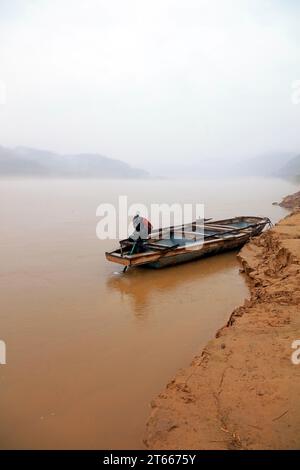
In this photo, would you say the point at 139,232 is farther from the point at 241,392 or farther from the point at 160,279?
the point at 241,392

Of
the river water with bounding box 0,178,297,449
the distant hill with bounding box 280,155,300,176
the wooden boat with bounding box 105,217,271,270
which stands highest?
the distant hill with bounding box 280,155,300,176

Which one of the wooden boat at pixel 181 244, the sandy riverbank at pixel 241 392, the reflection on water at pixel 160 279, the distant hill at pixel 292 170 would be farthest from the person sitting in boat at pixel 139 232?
the distant hill at pixel 292 170

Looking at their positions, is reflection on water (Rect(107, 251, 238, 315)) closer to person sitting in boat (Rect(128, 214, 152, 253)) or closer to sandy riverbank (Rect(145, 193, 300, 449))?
person sitting in boat (Rect(128, 214, 152, 253))

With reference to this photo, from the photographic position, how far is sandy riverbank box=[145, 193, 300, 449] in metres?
3.71

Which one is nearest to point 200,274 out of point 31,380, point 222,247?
point 222,247

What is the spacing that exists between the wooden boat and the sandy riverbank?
373 cm

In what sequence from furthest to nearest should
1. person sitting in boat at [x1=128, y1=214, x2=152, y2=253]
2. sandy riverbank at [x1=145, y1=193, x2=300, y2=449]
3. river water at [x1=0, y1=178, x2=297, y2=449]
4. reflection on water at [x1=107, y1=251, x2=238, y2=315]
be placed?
1. person sitting in boat at [x1=128, y1=214, x2=152, y2=253]
2. reflection on water at [x1=107, y1=251, x2=238, y2=315]
3. river water at [x1=0, y1=178, x2=297, y2=449]
4. sandy riverbank at [x1=145, y1=193, x2=300, y2=449]

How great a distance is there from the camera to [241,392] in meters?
4.38

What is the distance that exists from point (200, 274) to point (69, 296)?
3.68m

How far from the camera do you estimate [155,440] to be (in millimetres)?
3771

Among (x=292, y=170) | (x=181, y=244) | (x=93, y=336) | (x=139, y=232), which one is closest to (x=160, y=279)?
(x=139, y=232)

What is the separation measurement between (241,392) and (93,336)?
312 centimetres

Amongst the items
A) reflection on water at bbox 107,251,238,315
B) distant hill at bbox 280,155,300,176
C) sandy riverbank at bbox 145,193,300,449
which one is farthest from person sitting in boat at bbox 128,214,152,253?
distant hill at bbox 280,155,300,176

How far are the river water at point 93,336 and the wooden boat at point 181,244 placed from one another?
0.34 meters
